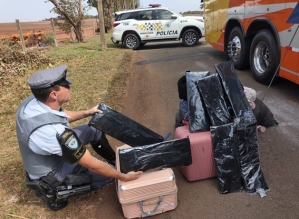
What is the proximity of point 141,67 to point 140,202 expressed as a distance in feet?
21.5

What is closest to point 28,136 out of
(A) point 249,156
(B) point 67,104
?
(A) point 249,156

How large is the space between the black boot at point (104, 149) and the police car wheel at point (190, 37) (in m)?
9.85

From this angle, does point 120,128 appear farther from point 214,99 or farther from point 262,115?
point 262,115

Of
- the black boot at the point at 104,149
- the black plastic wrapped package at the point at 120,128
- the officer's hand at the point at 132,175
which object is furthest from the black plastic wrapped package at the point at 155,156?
the black boot at the point at 104,149

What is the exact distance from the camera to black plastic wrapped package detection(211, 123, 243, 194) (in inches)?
99.4

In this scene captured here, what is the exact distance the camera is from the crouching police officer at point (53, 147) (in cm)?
212

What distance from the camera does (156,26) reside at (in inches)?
471

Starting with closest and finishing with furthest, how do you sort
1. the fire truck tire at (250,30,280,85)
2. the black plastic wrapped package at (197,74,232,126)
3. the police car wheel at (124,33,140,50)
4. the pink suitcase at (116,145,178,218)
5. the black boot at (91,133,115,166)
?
the pink suitcase at (116,145,178,218), the black plastic wrapped package at (197,74,232,126), the black boot at (91,133,115,166), the fire truck tire at (250,30,280,85), the police car wheel at (124,33,140,50)

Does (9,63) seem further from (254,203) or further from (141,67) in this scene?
(254,203)

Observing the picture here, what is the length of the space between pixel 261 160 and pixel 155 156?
4.35 ft

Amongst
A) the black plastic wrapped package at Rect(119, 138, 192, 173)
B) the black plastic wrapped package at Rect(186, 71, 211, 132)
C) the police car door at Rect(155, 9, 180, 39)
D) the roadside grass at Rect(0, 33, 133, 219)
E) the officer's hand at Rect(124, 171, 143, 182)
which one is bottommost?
the roadside grass at Rect(0, 33, 133, 219)

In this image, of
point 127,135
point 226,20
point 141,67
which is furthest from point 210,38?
point 127,135

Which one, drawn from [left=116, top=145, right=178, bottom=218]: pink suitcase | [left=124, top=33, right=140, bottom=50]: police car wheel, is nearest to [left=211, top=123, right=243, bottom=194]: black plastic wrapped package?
[left=116, top=145, right=178, bottom=218]: pink suitcase

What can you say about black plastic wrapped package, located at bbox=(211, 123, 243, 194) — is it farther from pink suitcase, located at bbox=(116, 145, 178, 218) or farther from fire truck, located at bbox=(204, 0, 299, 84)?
fire truck, located at bbox=(204, 0, 299, 84)
